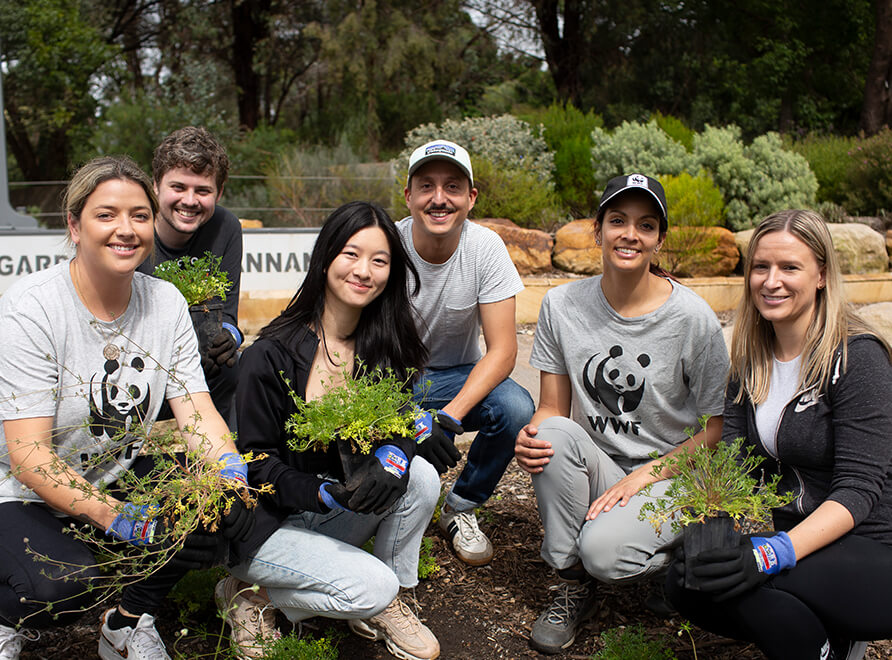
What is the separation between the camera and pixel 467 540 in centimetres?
327

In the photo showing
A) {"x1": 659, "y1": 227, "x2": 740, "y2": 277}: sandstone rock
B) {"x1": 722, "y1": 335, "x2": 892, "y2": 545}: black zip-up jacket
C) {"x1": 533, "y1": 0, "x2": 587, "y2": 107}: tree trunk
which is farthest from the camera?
{"x1": 533, "y1": 0, "x2": 587, "y2": 107}: tree trunk

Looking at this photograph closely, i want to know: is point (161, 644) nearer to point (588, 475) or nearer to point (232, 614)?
point (232, 614)

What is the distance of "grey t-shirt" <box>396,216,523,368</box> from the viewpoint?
3408mm

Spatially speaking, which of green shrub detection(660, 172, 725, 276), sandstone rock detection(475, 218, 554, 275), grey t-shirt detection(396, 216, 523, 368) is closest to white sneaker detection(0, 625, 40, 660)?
grey t-shirt detection(396, 216, 523, 368)

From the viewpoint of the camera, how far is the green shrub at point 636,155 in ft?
29.9

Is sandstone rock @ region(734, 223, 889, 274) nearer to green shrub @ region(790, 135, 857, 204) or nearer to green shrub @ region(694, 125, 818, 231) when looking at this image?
green shrub @ region(694, 125, 818, 231)

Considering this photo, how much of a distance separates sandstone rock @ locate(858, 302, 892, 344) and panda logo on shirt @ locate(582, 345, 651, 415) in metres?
4.57

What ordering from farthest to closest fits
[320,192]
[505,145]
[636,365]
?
[320,192], [505,145], [636,365]

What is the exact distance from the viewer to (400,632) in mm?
2596

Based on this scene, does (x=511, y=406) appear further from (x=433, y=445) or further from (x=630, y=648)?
(x=630, y=648)

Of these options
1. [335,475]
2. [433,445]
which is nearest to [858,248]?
[433,445]

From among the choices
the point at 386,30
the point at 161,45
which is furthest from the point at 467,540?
the point at 161,45

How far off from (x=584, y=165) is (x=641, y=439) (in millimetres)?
7257

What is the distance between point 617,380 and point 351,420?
111cm
